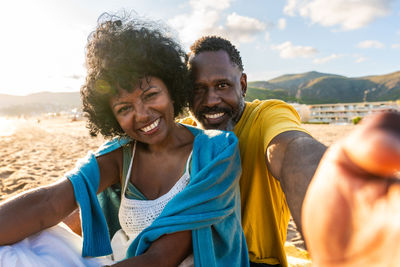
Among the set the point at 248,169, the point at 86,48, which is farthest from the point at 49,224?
the point at 248,169

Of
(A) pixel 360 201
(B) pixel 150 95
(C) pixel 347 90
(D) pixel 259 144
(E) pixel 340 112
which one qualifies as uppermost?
(C) pixel 347 90

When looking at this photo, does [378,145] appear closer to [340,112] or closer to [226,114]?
[226,114]

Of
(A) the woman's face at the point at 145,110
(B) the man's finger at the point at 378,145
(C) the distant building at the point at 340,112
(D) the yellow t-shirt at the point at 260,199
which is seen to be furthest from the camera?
(C) the distant building at the point at 340,112

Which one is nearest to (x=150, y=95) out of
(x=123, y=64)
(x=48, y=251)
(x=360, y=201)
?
(x=123, y=64)

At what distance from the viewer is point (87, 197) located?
1567 millimetres

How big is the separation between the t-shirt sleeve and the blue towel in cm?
23

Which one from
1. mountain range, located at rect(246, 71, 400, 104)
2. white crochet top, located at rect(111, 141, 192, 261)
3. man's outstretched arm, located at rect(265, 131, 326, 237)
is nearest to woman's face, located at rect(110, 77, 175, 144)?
white crochet top, located at rect(111, 141, 192, 261)

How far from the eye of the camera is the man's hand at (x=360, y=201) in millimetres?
503

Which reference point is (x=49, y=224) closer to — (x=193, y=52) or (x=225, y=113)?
(x=225, y=113)

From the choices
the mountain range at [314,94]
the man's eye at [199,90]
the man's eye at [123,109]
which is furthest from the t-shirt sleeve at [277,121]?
the mountain range at [314,94]

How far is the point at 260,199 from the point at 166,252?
867 millimetres

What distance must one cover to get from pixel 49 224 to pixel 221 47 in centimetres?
175

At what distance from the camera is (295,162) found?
1.24 m

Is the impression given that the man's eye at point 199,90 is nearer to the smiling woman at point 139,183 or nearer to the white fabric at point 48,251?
the smiling woman at point 139,183
